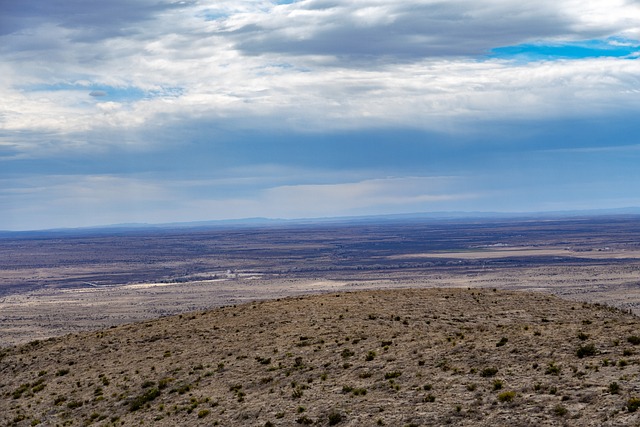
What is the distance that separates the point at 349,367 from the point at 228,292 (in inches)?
5105

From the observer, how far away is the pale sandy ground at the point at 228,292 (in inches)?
4688

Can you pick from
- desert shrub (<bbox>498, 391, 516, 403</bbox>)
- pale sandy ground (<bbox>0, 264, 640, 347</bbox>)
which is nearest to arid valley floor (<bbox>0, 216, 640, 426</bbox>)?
desert shrub (<bbox>498, 391, 516, 403</bbox>)

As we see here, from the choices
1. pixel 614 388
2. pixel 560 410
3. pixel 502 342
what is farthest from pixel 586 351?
pixel 560 410

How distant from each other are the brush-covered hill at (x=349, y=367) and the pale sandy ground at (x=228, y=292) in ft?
211

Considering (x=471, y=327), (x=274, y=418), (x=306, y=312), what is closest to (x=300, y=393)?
(x=274, y=418)

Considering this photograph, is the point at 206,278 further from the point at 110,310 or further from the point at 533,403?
the point at 533,403

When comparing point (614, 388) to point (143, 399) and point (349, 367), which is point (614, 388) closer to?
A: point (349, 367)

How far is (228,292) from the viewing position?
515 ft

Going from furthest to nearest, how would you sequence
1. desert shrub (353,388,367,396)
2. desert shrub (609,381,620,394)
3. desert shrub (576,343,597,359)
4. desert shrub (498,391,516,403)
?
desert shrub (353,388,367,396) < desert shrub (576,343,597,359) < desert shrub (498,391,516,403) < desert shrub (609,381,620,394)

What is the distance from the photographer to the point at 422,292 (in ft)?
155

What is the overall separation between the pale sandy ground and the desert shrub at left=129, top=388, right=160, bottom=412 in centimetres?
7374

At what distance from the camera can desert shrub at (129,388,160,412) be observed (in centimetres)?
3052

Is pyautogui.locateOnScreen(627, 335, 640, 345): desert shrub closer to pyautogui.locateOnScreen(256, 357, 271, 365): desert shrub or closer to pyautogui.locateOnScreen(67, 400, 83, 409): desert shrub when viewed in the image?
pyautogui.locateOnScreen(256, 357, 271, 365): desert shrub

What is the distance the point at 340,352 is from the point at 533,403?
1131 cm
